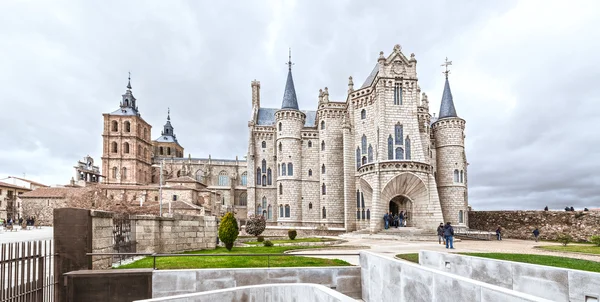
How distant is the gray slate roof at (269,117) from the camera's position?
50.4 m

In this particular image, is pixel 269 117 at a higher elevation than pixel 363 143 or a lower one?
higher

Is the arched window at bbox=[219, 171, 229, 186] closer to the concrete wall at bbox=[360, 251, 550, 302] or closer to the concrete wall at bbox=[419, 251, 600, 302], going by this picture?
the concrete wall at bbox=[360, 251, 550, 302]

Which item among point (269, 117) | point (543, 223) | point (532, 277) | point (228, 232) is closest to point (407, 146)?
point (543, 223)

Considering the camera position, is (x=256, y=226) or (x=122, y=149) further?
(x=122, y=149)

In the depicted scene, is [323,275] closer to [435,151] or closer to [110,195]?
[435,151]

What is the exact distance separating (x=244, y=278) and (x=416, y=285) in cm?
459

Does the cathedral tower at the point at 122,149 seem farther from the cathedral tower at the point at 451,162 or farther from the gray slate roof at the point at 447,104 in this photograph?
the gray slate roof at the point at 447,104

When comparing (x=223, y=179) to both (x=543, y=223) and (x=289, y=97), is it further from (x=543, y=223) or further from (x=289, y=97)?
(x=543, y=223)

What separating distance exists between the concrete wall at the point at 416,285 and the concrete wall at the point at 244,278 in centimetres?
46

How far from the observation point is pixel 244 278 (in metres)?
9.44

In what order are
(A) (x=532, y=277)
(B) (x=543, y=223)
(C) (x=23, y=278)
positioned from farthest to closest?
(B) (x=543, y=223), (A) (x=532, y=277), (C) (x=23, y=278)

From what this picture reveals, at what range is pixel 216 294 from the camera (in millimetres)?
6637

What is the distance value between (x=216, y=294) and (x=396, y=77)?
32.6 meters

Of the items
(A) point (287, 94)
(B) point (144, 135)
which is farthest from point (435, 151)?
(B) point (144, 135)
